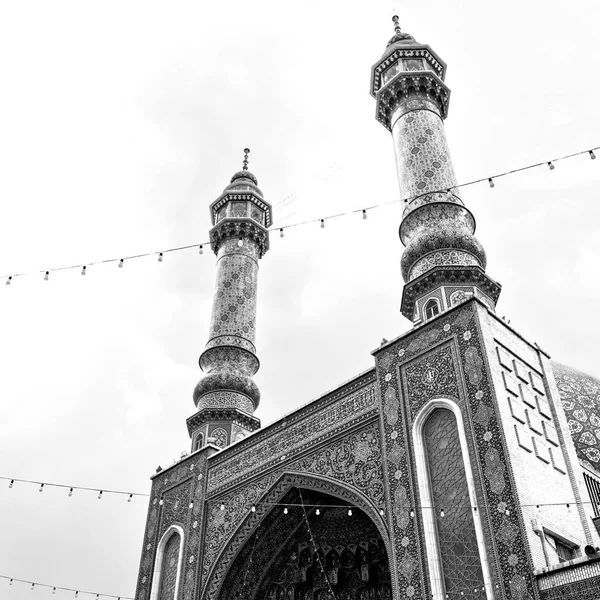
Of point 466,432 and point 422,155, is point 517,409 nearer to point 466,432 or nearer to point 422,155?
point 466,432

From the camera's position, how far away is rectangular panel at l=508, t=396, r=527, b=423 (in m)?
6.33

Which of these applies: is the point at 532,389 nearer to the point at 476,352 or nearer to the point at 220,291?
the point at 476,352

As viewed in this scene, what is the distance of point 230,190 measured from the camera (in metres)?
13.2

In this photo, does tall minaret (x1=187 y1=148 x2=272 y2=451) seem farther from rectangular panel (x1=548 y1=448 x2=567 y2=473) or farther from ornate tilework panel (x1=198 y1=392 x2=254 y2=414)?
rectangular panel (x1=548 y1=448 x2=567 y2=473)

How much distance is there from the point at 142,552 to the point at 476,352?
545cm

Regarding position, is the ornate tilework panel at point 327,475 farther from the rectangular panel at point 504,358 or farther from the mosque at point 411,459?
the rectangular panel at point 504,358

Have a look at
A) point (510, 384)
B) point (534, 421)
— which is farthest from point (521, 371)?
point (534, 421)

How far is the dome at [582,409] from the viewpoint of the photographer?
34.1 ft

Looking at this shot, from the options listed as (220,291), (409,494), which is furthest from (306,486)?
(220,291)

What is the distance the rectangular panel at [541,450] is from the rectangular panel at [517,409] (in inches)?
A: 8.3

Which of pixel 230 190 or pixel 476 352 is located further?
pixel 230 190

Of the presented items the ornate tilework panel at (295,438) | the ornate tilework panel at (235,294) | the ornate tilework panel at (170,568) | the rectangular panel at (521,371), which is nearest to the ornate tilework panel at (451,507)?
the rectangular panel at (521,371)

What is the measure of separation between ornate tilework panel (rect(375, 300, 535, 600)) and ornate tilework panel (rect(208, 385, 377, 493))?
40 cm

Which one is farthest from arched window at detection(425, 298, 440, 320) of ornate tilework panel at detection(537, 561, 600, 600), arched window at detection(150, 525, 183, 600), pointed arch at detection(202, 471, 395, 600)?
arched window at detection(150, 525, 183, 600)
